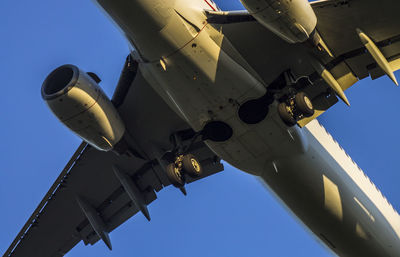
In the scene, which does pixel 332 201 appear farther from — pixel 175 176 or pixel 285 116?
pixel 175 176

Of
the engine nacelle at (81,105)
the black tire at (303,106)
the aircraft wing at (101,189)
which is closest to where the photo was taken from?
the black tire at (303,106)

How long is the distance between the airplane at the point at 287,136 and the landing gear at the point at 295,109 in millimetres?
32

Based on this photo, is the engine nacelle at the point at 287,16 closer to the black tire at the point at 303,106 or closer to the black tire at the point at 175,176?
the black tire at the point at 303,106

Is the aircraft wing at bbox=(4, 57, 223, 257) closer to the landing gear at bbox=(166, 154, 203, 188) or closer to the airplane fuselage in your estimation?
the landing gear at bbox=(166, 154, 203, 188)

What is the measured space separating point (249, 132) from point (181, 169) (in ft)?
9.00

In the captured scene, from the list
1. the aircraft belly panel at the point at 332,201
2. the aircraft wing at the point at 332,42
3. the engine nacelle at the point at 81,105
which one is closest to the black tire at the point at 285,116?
the aircraft wing at the point at 332,42

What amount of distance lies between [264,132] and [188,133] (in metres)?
3.40

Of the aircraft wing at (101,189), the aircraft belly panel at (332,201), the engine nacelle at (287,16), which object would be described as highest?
the engine nacelle at (287,16)

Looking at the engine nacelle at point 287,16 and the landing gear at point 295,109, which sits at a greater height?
the engine nacelle at point 287,16

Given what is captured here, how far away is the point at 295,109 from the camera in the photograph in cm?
2114

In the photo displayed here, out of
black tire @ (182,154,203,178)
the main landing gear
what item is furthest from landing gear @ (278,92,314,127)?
black tire @ (182,154,203,178)

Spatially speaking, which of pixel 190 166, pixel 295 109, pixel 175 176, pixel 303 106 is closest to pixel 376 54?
pixel 303 106

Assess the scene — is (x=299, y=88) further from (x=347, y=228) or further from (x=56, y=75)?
(x=56, y=75)

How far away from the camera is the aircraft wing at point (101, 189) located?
2431cm
